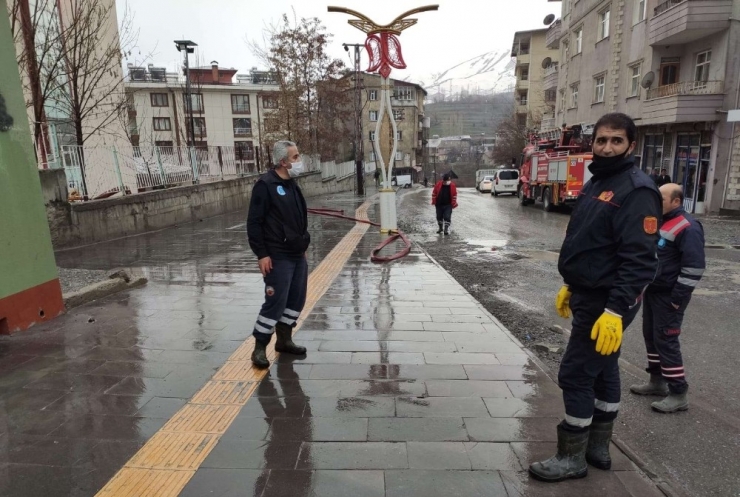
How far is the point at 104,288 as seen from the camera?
604cm

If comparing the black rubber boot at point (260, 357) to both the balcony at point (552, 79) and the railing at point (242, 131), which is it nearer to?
the balcony at point (552, 79)

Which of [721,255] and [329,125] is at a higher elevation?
[329,125]

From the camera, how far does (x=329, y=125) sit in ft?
107

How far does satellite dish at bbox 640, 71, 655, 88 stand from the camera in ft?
63.5

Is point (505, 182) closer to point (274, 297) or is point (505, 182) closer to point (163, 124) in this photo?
point (274, 297)

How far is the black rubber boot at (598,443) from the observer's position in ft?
8.89

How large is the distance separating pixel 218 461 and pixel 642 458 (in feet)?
8.09

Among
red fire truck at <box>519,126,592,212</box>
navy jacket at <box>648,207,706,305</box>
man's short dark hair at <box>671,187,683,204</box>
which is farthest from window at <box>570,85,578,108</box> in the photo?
navy jacket at <box>648,207,706,305</box>

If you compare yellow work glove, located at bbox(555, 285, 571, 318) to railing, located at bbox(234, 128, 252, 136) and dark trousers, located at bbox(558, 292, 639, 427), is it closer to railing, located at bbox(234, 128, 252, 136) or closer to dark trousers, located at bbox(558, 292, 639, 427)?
dark trousers, located at bbox(558, 292, 639, 427)

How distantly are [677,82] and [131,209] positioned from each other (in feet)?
67.5

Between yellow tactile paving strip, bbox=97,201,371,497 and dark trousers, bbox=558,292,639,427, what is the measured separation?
2.11m

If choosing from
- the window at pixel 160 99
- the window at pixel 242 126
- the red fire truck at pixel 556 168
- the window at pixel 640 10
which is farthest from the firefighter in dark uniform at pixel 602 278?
the window at pixel 242 126

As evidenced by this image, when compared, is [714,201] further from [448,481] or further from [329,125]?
[329,125]

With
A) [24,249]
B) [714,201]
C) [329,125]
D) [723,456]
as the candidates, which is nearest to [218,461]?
[723,456]
